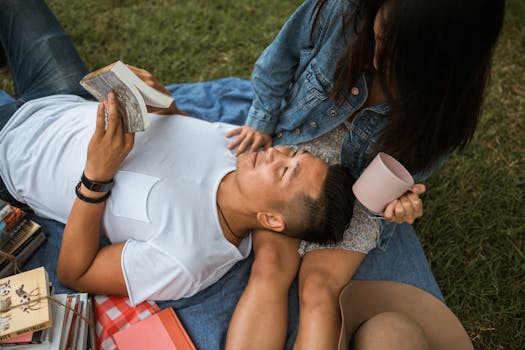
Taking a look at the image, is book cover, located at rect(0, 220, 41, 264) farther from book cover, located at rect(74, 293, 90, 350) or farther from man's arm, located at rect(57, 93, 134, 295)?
book cover, located at rect(74, 293, 90, 350)

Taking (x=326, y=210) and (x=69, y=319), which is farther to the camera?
(x=326, y=210)

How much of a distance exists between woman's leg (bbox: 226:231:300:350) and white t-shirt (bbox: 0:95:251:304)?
0.14m

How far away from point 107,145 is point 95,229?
16.2 inches

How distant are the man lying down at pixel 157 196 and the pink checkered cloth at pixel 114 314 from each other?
0.42 ft

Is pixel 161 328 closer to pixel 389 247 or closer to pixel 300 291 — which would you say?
pixel 300 291

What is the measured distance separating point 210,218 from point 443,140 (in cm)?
114

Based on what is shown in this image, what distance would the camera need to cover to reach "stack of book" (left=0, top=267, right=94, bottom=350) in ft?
5.64

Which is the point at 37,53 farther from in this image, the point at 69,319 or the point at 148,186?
the point at 69,319

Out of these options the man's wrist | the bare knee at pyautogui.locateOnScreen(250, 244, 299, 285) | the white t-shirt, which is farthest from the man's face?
the man's wrist

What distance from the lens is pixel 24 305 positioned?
5.83ft

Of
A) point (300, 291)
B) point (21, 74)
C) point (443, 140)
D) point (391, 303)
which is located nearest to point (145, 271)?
point (300, 291)

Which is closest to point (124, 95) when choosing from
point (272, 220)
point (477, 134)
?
point (272, 220)

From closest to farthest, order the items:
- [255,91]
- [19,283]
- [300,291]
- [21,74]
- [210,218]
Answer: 1. [19,283]
2. [210,218]
3. [300,291]
4. [255,91]
5. [21,74]

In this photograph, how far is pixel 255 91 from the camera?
2.48m
